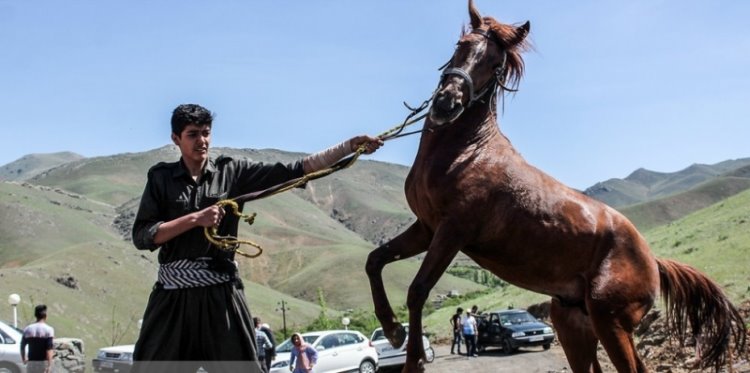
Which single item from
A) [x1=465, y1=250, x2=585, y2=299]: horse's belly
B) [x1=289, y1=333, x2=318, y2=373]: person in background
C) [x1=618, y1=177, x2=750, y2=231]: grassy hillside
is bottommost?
[x1=289, y1=333, x2=318, y2=373]: person in background

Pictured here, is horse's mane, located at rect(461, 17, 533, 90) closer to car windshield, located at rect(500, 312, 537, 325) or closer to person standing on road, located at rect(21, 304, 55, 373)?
person standing on road, located at rect(21, 304, 55, 373)

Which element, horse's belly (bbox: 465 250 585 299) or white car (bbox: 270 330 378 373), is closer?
horse's belly (bbox: 465 250 585 299)

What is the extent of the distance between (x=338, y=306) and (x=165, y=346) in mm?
109004

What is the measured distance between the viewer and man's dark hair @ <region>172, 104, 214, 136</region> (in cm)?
425

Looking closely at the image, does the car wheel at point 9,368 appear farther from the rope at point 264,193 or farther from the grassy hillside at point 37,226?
the grassy hillside at point 37,226

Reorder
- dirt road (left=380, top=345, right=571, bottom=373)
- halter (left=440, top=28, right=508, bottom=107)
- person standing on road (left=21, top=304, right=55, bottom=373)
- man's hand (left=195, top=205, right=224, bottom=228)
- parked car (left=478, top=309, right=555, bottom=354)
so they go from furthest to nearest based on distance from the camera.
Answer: parked car (left=478, top=309, right=555, bottom=354), dirt road (left=380, top=345, right=571, bottom=373), person standing on road (left=21, top=304, right=55, bottom=373), halter (left=440, top=28, right=508, bottom=107), man's hand (left=195, top=205, right=224, bottom=228)

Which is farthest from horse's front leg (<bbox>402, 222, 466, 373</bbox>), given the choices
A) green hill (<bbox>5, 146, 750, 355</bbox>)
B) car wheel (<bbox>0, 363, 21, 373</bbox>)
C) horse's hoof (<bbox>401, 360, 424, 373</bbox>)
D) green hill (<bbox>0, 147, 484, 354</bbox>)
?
green hill (<bbox>0, 147, 484, 354</bbox>)

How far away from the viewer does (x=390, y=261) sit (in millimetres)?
4938

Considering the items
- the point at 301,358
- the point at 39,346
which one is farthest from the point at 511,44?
the point at 301,358

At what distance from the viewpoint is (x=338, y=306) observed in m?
112

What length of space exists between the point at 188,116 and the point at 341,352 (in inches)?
745

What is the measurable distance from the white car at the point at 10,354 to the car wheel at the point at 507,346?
17820 millimetres

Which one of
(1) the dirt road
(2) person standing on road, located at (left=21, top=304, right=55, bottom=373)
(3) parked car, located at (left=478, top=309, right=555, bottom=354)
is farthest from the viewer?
(3) parked car, located at (left=478, top=309, right=555, bottom=354)

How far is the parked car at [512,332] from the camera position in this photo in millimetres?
28547
